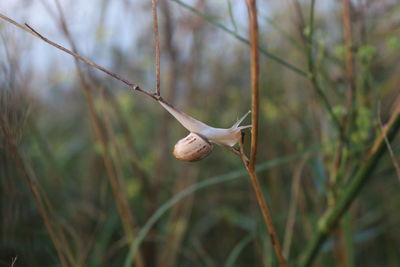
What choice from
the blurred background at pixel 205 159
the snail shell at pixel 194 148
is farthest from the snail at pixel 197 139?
the blurred background at pixel 205 159

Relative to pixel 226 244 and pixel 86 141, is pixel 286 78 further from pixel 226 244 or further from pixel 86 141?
pixel 86 141

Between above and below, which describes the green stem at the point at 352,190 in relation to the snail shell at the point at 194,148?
below

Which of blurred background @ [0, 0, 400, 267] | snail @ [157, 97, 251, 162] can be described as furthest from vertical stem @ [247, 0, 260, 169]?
blurred background @ [0, 0, 400, 267]

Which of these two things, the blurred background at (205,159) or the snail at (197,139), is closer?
the snail at (197,139)

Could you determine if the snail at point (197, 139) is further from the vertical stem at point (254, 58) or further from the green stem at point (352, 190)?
the green stem at point (352, 190)

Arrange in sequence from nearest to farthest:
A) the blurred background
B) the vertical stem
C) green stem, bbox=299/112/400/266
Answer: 1. the vertical stem
2. green stem, bbox=299/112/400/266
3. the blurred background

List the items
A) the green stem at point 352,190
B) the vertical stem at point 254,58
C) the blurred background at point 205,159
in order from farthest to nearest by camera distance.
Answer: the blurred background at point 205,159 < the green stem at point 352,190 < the vertical stem at point 254,58

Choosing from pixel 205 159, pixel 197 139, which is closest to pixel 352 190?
pixel 197 139

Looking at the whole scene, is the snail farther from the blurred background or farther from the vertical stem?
the blurred background

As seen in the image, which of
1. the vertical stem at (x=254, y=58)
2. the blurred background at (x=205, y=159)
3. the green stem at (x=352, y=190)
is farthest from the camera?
the blurred background at (x=205, y=159)

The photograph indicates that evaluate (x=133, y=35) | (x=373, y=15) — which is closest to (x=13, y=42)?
(x=373, y=15)
